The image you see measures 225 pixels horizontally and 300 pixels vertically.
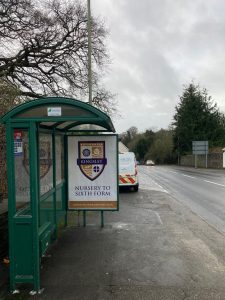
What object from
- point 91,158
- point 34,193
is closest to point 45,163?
point 34,193

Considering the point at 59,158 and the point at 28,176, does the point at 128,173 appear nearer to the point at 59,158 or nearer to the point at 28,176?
the point at 59,158

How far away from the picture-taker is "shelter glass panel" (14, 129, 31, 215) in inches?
220

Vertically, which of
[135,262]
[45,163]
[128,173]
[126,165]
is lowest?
[135,262]

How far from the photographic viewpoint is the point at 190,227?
9.50m

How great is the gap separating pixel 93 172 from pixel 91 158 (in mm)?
305

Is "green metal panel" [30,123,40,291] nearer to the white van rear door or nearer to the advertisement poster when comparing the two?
the advertisement poster

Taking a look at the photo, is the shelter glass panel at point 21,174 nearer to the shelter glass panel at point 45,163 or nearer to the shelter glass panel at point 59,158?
the shelter glass panel at point 45,163

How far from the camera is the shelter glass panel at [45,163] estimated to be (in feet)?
21.6

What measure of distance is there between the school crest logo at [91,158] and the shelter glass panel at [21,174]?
259cm

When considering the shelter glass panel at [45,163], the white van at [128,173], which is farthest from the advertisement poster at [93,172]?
the white van at [128,173]

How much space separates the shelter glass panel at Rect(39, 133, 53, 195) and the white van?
442 inches

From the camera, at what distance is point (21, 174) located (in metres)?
5.77

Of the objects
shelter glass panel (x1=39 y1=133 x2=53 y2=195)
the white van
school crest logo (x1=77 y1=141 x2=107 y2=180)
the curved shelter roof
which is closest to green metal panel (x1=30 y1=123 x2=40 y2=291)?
the curved shelter roof

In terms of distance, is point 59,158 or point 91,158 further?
point 91,158
